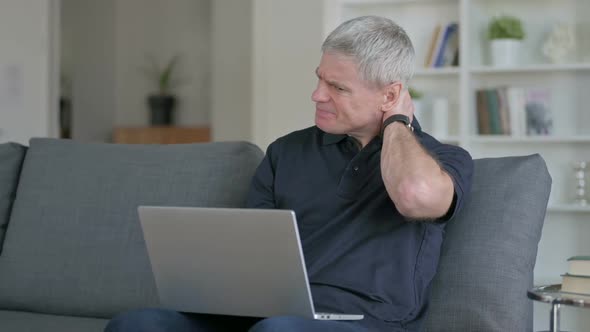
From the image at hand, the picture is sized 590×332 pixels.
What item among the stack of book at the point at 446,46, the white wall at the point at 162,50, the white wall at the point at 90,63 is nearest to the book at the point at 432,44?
the stack of book at the point at 446,46

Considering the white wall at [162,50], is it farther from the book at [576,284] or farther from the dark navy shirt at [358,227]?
the book at [576,284]

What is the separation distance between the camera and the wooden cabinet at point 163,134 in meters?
7.69

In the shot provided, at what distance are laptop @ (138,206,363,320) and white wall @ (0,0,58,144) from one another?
152 inches

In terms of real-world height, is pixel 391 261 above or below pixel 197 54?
below

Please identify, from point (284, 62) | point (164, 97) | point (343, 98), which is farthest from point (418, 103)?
point (164, 97)

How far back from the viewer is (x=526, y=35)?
428 centimetres

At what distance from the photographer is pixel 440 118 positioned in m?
4.29

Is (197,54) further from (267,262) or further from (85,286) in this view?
(267,262)

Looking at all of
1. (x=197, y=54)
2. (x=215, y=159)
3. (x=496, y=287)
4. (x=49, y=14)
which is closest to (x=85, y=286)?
(x=215, y=159)

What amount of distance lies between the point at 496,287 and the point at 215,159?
33.0 inches

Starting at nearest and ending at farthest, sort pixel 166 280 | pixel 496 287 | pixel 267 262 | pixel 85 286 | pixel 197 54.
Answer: pixel 267 262 → pixel 166 280 → pixel 496 287 → pixel 85 286 → pixel 197 54

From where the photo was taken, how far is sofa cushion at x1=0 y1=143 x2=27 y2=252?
254cm

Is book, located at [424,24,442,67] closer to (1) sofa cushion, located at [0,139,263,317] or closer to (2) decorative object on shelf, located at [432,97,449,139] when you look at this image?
(2) decorative object on shelf, located at [432,97,449,139]

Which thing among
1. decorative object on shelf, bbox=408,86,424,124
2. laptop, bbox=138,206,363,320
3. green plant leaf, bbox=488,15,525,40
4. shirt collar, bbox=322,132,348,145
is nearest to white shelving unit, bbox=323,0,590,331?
decorative object on shelf, bbox=408,86,424,124
